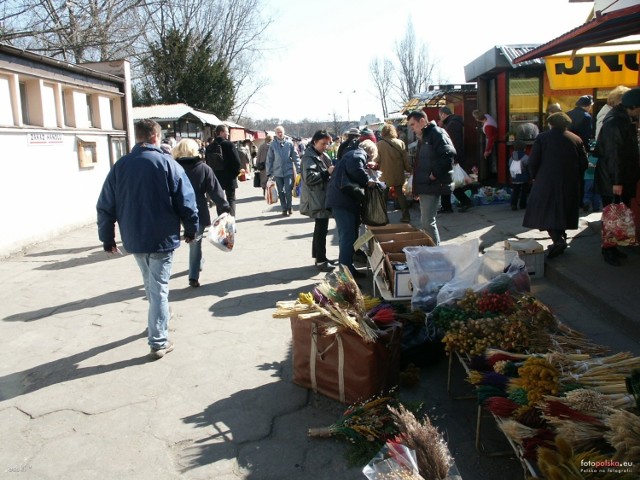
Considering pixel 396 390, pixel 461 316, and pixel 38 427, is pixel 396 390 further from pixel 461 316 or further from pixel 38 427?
pixel 38 427

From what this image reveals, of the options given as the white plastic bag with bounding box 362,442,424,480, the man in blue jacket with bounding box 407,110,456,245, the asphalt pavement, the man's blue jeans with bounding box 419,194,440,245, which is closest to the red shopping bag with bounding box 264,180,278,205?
the asphalt pavement

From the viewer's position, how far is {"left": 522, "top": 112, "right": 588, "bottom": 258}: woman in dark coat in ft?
20.4

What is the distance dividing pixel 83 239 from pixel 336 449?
29.6 ft

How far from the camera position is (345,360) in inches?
142

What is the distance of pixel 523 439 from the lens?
2467mm

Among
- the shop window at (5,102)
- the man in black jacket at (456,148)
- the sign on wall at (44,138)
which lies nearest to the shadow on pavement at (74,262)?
the shop window at (5,102)

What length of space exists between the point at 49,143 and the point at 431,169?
26.1 feet

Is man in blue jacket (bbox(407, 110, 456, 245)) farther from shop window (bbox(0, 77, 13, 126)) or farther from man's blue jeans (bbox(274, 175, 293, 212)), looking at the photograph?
shop window (bbox(0, 77, 13, 126))

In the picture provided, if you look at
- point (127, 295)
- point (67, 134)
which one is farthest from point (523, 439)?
point (67, 134)

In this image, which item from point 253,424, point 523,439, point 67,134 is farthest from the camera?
point 67,134

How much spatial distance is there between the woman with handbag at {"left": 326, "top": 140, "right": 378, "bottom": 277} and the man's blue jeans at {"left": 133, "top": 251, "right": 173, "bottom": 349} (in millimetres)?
2232

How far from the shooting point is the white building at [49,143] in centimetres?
955

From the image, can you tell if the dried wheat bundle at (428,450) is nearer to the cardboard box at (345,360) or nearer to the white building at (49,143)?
the cardboard box at (345,360)

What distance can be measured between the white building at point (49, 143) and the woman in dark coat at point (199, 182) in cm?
451
